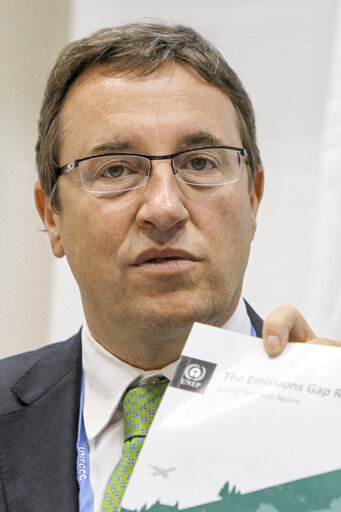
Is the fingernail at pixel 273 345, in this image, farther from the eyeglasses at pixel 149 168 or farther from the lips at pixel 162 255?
the eyeglasses at pixel 149 168

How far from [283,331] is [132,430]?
45cm

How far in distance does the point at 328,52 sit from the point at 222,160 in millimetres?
1047

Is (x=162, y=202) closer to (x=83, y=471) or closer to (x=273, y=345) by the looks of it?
Answer: (x=273, y=345)

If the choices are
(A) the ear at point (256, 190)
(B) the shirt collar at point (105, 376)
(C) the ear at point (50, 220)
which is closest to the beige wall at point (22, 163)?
(C) the ear at point (50, 220)

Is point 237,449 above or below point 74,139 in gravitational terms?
below

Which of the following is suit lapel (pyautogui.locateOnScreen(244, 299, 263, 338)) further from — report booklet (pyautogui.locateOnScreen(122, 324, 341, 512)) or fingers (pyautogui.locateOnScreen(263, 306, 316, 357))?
report booklet (pyautogui.locateOnScreen(122, 324, 341, 512))

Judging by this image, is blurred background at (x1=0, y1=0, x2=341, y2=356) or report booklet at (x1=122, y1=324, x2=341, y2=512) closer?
report booklet at (x1=122, y1=324, x2=341, y2=512)

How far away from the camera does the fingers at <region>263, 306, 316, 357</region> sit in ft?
2.99

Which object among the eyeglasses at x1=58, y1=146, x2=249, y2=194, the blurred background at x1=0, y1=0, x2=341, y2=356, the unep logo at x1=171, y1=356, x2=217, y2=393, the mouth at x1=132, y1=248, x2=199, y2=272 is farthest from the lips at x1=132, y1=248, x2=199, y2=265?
the blurred background at x1=0, y1=0, x2=341, y2=356

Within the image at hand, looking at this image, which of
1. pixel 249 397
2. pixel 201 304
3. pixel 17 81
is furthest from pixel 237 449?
pixel 17 81

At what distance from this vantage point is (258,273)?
2.25 m

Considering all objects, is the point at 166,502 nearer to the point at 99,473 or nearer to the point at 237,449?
the point at 237,449

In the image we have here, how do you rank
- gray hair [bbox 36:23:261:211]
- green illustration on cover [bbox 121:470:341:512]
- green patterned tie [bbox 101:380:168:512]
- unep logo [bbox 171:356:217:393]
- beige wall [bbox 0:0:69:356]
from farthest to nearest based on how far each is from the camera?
1. beige wall [bbox 0:0:69:356]
2. gray hair [bbox 36:23:261:211]
3. green patterned tie [bbox 101:380:168:512]
4. unep logo [bbox 171:356:217:393]
5. green illustration on cover [bbox 121:470:341:512]

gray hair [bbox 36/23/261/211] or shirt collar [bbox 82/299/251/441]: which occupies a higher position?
gray hair [bbox 36/23/261/211]
